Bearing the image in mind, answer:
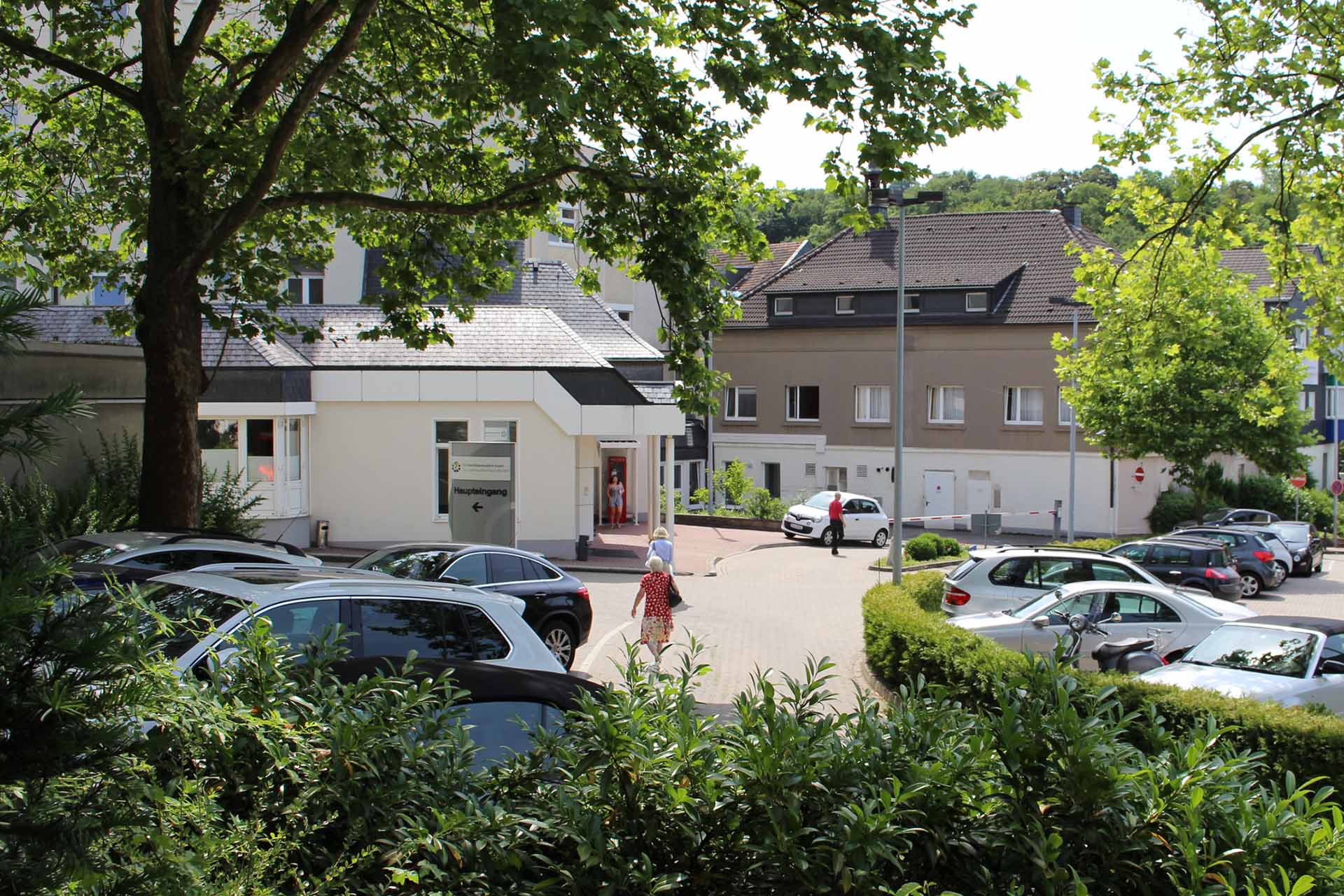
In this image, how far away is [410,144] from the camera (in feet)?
59.4

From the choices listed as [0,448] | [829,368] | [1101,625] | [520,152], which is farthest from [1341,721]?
[829,368]

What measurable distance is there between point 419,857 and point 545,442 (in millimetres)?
24362

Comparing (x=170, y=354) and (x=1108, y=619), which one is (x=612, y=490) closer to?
(x=1108, y=619)

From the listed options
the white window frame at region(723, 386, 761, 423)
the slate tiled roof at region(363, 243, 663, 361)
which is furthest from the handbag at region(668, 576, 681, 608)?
the white window frame at region(723, 386, 761, 423)

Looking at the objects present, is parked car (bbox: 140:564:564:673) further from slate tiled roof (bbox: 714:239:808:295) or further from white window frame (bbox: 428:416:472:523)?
slate tiled roof (bbox: 714:239:808:295)

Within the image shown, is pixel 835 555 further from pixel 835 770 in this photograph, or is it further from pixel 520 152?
pixel 835 770

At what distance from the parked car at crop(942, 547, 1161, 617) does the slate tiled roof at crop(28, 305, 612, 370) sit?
41.2ft

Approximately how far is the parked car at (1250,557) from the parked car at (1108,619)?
1525 cm

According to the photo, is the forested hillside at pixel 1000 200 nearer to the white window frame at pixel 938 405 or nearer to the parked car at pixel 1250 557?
the white window frame at pixel 938 405

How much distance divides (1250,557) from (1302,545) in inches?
239

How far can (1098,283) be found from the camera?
1884 cm

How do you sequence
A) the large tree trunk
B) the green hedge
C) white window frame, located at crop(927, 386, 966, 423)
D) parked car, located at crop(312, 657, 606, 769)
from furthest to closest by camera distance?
white window frame, located at crop(927, 386, 966, 423), the large tree trunk, the green hedge, parked car, located at crop(312, 657, 606, 769)

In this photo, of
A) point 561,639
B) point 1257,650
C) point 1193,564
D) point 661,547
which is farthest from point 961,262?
point 1257,650

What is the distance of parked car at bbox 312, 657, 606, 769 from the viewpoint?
580 centimetres
